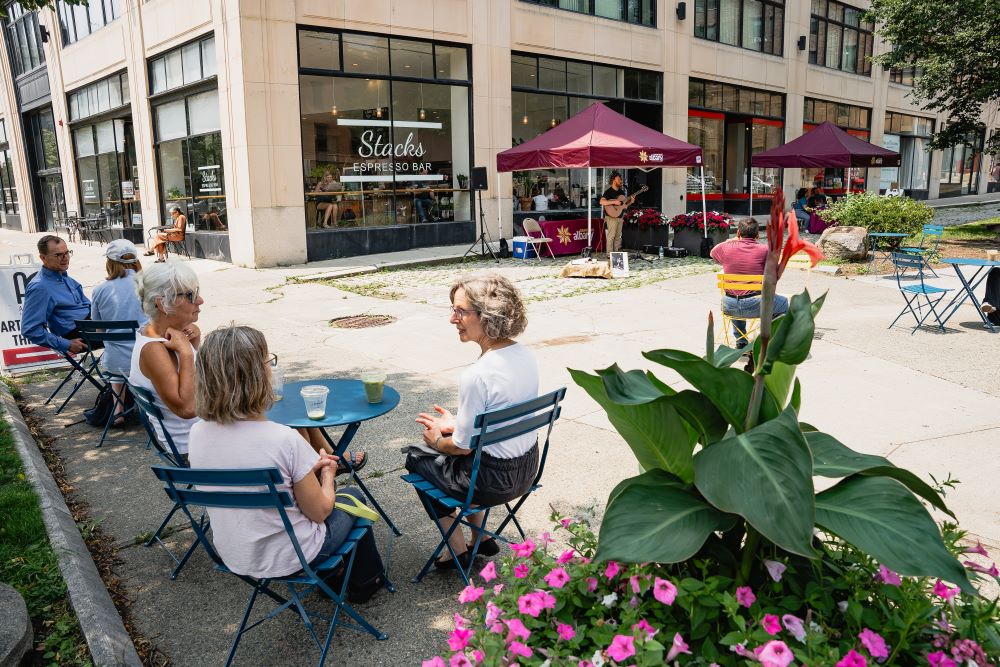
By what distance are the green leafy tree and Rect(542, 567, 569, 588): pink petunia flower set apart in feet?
71.5

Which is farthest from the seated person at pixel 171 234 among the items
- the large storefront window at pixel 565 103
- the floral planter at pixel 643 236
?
the floral planter at pixel 643 236

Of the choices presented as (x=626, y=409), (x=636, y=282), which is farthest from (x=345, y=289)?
(x=626, y=409)

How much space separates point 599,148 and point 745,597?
12409 mm

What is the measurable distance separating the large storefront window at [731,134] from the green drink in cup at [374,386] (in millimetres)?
22457

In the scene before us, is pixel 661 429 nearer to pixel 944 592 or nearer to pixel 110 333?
pixel 944 592

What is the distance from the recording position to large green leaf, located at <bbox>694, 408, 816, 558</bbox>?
1703 millimetres

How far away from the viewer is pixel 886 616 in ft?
6.28

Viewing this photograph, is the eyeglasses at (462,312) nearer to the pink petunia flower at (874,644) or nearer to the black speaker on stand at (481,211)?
the pink petunia flower at (874,644)

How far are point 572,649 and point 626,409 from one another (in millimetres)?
676

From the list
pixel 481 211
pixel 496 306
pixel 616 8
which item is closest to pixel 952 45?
pixel 616 8

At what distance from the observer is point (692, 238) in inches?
647

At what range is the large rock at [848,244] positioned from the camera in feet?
47.0

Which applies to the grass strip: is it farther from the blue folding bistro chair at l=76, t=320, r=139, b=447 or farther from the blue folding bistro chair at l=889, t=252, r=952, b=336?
the blue folding bistro chair at l=889, t=252, r=952, b=336

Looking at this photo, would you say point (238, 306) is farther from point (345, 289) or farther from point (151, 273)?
point (151, 273)
